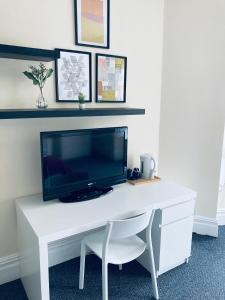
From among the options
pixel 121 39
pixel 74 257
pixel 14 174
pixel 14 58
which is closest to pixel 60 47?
pixel 14 58

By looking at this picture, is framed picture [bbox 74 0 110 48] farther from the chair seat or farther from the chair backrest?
the chair seat

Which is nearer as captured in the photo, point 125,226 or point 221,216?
point 125,226

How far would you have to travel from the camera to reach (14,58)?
173cm

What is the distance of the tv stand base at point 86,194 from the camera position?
6.20 ft

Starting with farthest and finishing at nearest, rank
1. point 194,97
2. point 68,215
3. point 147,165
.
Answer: point 194,97 < point 147,165 < point 68,215

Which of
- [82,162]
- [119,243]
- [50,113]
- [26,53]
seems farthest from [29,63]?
[119,243]

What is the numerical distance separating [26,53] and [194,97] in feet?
5.49

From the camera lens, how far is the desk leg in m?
1.45

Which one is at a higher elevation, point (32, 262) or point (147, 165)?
point (147, 165)

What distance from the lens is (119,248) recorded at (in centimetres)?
173

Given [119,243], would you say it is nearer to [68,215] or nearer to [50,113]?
[68,215]

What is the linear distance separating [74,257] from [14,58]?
1755mm

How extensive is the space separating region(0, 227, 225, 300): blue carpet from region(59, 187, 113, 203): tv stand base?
69 centimetres

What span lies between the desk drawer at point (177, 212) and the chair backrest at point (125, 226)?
383 mm
